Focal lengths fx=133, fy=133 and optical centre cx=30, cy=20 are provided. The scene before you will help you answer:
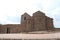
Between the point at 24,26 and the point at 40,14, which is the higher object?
the point at 40,14

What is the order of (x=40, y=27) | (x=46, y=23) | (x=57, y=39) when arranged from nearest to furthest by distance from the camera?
(x=57, y=39), (x=40, y=27), (x=46, y=23)

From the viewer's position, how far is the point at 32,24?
117ft

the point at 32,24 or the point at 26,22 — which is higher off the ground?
the point at 26,22

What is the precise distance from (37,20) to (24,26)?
3907mm

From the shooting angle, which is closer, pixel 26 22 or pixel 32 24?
pixel 32 24

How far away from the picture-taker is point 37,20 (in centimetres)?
3509

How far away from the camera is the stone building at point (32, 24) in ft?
114

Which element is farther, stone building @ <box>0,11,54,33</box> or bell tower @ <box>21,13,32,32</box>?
bell tower @ <box>21,13,32,32</box>

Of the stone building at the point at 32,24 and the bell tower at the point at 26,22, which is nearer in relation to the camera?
the stone building at the point at 32,24

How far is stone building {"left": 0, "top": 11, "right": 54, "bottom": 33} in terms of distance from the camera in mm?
34812

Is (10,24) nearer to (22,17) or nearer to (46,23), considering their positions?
(22,17)

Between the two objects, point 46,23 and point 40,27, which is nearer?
point 40,27

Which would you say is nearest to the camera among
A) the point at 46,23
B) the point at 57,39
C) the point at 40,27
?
the point at 57,39

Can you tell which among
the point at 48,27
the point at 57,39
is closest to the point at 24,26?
the point at 48,27
